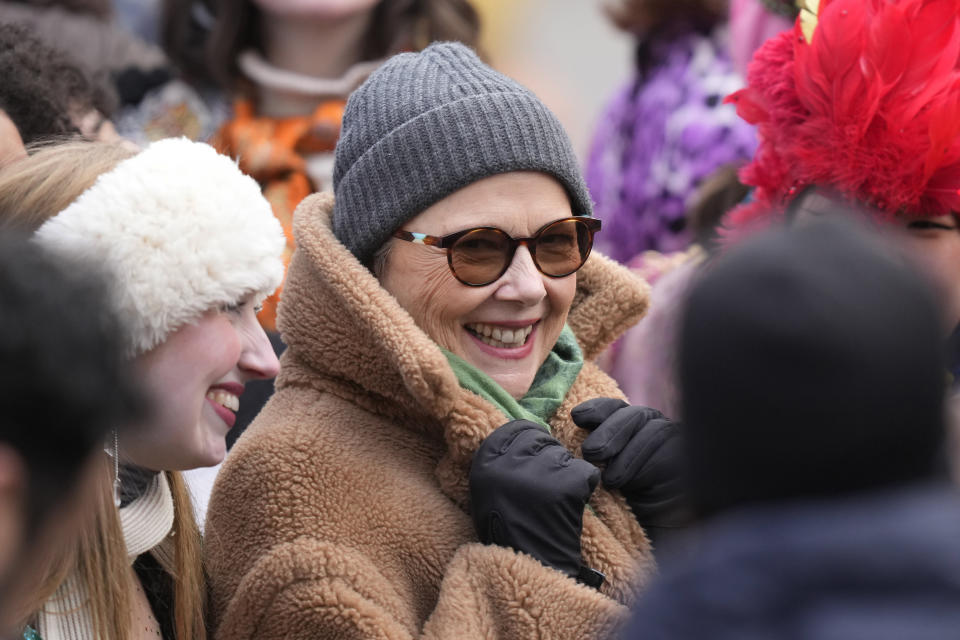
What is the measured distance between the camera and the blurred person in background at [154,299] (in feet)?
5.99

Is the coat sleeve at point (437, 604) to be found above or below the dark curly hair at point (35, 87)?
below

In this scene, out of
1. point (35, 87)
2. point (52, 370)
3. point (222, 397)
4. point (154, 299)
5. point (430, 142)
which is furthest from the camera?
point (35, 87)

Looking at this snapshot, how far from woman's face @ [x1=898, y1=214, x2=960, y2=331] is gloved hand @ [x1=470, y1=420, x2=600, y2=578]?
0.89 metres

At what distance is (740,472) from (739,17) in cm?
338

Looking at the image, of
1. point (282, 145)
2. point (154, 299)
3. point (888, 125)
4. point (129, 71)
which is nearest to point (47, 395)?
point (154, 299)

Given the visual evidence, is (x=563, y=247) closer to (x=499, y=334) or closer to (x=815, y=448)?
(x=499, y=334)

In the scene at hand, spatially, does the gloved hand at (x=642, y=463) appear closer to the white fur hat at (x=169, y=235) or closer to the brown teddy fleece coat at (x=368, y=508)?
the brown teddy fleece coat at (x=368, y=508)

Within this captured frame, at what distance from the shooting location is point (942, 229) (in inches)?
100

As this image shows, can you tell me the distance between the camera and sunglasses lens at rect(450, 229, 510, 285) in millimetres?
2322

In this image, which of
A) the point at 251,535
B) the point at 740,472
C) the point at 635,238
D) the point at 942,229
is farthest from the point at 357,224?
the point at 635,238

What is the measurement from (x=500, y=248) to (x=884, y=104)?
2.85 feet

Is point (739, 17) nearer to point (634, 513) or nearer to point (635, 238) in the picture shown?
point (635, 238)

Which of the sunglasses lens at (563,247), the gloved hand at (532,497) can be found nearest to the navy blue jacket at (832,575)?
the gloved hand at (532,497)

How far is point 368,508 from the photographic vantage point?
7.33 ft
